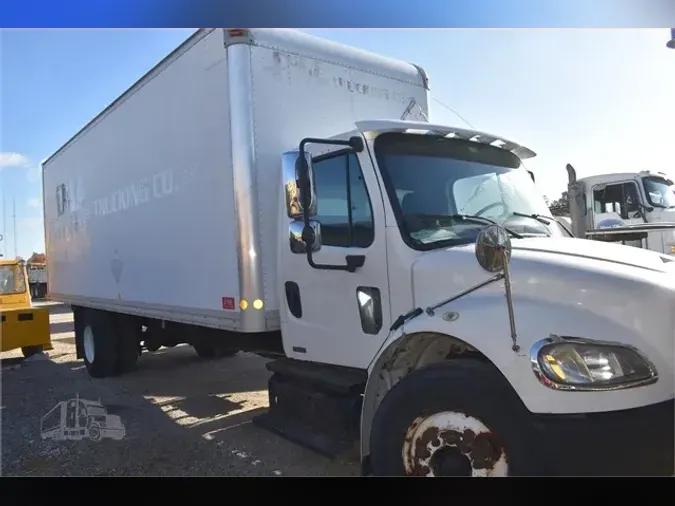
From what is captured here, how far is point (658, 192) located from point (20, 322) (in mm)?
10850

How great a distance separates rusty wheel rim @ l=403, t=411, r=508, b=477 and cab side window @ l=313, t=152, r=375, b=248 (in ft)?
3.95

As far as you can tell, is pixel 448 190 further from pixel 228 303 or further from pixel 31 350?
pixel 31 350

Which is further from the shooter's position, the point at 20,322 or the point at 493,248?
the point at 20,322

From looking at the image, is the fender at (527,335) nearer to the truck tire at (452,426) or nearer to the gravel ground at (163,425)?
the truck tire at (452,426)

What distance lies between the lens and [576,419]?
2.50 m

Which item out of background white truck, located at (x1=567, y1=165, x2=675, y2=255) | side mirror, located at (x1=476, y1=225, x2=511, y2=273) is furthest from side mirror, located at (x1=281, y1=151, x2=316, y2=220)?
background white truck, located at (x1=567, y1=165, x2=675, y2=255)

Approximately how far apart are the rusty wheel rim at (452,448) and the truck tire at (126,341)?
18.2 ft

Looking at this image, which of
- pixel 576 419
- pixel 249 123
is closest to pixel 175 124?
pixel 249 123

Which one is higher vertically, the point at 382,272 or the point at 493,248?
the point at 493,248

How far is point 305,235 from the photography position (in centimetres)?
337

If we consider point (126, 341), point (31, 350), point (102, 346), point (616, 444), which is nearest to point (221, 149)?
point (616, 444)

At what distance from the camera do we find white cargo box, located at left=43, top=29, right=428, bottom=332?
4.18 metres
